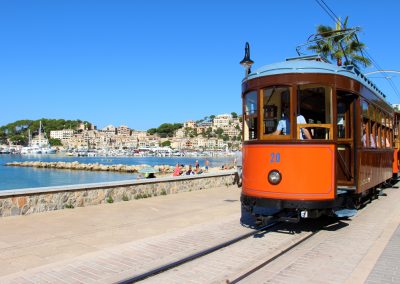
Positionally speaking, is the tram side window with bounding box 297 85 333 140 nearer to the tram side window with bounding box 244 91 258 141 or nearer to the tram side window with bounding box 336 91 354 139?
the tram side window with bounding box 244 91 258 141

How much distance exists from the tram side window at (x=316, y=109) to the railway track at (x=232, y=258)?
211cm

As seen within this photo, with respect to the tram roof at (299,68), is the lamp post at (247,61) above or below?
above

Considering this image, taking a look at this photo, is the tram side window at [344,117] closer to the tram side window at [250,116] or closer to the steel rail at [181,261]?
the tram side window at [250,116]

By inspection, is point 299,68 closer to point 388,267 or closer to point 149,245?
point 388,267

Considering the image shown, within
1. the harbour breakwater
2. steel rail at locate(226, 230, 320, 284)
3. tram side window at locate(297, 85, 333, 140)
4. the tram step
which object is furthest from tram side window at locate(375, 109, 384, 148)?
the harbour breakwater

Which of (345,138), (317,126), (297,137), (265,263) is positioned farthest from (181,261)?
(345,138)

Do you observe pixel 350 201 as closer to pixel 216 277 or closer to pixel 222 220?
pixel 222 220

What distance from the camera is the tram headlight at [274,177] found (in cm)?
836

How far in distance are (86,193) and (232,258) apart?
6.68m

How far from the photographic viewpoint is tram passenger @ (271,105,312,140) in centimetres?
837

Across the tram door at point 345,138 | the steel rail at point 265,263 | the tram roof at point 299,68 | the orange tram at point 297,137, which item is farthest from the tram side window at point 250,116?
the steel rail at point 265,263

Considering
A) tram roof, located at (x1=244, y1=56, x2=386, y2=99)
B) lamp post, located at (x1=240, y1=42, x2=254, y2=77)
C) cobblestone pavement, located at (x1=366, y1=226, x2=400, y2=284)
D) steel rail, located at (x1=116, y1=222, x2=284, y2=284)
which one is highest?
lamp post, located at (x1=240, y1=42, x2=254, y2=77)

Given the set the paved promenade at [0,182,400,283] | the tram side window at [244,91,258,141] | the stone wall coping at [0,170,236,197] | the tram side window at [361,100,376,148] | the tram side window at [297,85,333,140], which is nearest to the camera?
the paved promenade at [0,182,400,283]

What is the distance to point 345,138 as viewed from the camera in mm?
9641
